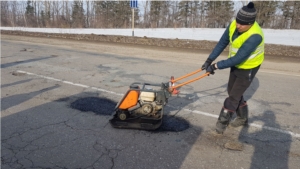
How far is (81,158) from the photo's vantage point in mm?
3113

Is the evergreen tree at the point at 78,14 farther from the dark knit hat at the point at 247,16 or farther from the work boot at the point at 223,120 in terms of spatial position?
the dark knit hat at the point at 247,16

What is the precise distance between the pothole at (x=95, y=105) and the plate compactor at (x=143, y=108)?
72 cm

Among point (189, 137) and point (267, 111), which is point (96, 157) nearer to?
point (189, 137)

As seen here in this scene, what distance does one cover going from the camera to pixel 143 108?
3881mm

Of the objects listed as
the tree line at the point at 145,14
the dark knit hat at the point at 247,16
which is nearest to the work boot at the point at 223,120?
the dark knit hat at the point at 247,16

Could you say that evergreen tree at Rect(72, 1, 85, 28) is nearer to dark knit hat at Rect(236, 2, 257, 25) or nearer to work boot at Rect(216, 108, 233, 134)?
work boot at Rect(216, 108, 233, 134)

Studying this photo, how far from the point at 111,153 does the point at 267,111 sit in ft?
11.1

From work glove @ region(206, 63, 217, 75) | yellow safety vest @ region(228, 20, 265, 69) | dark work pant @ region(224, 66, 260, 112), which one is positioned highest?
yellow safety vest @ region(228, 20, 265, 69)

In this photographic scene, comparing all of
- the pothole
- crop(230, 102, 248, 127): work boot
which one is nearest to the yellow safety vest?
crop(230, 102, 248, 127): work boot

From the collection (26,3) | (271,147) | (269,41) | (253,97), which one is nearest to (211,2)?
(269,41)

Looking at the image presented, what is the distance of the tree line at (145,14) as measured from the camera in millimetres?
28266

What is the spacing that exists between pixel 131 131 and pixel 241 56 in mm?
2066

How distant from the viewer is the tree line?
28.3 m

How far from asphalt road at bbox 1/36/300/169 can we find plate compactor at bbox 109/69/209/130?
0.14 metres
